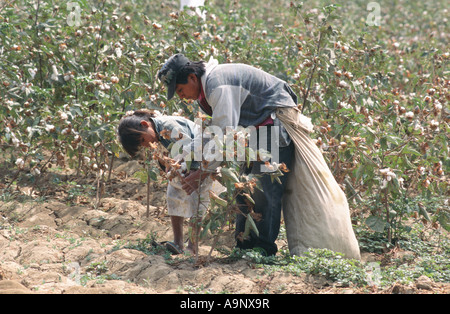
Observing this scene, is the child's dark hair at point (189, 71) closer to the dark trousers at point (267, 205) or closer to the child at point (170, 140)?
the child at point (170, 140)

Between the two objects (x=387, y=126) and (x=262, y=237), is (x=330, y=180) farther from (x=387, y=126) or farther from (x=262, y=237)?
(x=387, y=126)

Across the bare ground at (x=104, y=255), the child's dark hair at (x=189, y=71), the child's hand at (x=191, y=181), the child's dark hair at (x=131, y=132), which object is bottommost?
the bare ground at (x=104, y=255)

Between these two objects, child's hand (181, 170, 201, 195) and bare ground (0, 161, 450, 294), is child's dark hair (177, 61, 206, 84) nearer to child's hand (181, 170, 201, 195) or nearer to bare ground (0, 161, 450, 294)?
child's hand (181, 170, 201, 195)

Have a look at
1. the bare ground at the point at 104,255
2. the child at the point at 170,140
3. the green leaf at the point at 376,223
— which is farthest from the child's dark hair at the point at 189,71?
the green leaf at the point at 376,223

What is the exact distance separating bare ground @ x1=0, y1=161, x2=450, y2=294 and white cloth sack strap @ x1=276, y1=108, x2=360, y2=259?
1.17 feet

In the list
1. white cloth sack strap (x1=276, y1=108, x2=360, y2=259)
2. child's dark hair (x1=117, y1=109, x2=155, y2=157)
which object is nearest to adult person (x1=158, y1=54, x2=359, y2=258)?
white cloth sack strap (x1=276, y1=108, x2=360, y2=259)

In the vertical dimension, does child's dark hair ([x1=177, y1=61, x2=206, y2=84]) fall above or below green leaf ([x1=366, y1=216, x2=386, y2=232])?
above

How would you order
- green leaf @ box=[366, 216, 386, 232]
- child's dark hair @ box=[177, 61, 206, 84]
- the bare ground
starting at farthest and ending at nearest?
1. green leaf @ box=[366, 216, 386, 232]
2. child's dark hair @ box=[177, 61, 206, 84]
3. the bare ground

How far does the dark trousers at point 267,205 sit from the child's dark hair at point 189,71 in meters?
0.53

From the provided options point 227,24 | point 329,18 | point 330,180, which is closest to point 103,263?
point 330,180

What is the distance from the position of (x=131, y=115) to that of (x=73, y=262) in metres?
0.92

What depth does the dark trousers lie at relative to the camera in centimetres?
353

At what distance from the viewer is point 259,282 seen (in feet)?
10.3

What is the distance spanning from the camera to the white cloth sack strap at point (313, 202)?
3.50 metres
